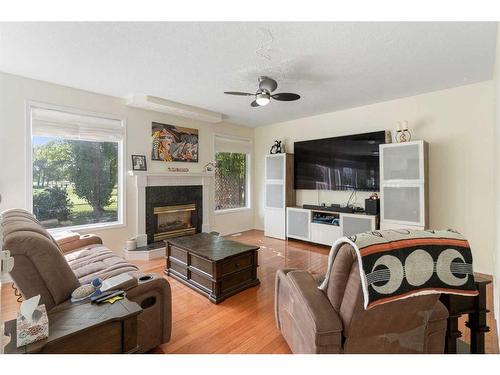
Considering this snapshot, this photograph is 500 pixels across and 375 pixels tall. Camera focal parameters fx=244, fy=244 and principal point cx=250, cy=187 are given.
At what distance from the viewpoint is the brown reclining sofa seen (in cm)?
131

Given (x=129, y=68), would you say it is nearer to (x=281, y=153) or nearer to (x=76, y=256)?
(x=76, y=256)

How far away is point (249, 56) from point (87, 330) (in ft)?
8.18

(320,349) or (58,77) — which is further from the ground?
(58,77)

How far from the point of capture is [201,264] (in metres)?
2.62

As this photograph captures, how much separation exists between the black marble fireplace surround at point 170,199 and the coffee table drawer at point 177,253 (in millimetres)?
1258

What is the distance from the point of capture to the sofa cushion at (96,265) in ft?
6.41

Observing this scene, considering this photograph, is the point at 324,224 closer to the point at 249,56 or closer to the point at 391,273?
the point at 249,56

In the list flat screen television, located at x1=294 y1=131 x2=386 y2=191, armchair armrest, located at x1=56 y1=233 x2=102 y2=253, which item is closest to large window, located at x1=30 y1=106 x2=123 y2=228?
armchair armrest, located at x1=56 y1=233 x2=102 y2=253

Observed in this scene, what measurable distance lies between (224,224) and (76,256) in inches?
122

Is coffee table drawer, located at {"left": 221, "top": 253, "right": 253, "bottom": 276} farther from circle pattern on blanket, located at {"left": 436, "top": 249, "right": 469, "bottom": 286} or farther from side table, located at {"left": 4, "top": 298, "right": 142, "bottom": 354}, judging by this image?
circle pattern on blanket, located at {"left": 436, "top": 249, "right": 469, "bottom": 286}

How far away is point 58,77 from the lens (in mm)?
2990

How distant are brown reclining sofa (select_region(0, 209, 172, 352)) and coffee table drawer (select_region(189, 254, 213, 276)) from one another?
70 centimetres

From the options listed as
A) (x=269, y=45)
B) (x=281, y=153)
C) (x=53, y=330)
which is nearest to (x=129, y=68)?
(x=269, y=45)

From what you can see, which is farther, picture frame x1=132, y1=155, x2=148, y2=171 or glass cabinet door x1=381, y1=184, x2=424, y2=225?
picture frame x1=132, y1=155, x2=148, y2=171
